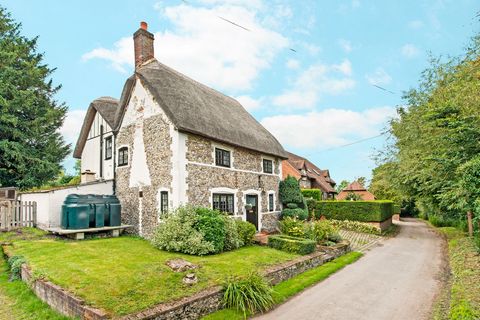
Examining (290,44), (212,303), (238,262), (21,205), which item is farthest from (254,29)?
(21,205)

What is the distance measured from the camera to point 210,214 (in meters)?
11.8

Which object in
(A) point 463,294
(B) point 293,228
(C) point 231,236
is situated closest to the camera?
(A) point 463,294

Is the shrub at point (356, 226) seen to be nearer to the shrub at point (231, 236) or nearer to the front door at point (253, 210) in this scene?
the front door at point (253, 210)

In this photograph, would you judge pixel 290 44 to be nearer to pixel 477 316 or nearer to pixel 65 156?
pixel 477 316

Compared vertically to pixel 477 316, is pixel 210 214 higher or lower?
higher

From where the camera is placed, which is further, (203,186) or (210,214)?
(203,186)

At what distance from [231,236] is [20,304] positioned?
7155 millimetres

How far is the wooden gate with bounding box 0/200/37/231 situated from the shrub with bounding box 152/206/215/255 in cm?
789

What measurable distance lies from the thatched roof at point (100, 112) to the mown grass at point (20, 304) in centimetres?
991

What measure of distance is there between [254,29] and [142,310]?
9.61 m

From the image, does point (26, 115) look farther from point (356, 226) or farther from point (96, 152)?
point (356, 226)

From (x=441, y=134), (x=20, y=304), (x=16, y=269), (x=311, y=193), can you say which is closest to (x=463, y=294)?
(x=441, y=134)

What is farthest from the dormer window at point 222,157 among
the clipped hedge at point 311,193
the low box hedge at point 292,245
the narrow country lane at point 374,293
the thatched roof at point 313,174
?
the thatched roof at point 313,174

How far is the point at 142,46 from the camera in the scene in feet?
52.4
